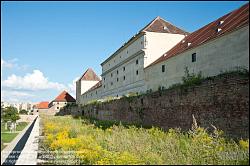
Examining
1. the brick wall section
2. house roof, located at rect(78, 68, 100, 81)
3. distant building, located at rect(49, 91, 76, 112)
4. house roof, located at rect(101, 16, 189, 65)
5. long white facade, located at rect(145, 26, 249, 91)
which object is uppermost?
house roof, located at rect(101, 16, 189, 65)

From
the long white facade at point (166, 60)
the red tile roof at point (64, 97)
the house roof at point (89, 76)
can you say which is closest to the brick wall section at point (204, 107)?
the long white facade at point (166, 60)

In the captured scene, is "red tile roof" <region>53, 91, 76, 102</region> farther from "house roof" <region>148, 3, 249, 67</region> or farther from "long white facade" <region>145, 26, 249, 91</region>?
"house roof" <region>148, 3, 249, 67</region>

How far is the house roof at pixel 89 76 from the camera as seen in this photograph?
231 ft

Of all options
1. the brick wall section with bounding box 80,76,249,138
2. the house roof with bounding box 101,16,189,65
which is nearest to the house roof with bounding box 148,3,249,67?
the brick wall section with bounding box 80,76,249,138

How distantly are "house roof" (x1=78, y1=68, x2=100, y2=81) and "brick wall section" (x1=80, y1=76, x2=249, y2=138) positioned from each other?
47621mm

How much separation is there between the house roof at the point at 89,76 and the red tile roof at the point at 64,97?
2085 cm

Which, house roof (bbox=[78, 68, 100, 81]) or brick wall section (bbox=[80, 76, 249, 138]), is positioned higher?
house roof (bbox=[78, 68, 100, 81])

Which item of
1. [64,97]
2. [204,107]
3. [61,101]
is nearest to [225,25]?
[204,107]

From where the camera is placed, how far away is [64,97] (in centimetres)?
9056

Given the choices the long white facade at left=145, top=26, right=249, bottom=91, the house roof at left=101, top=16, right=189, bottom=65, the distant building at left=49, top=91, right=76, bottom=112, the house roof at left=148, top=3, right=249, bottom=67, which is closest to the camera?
the long white facade at left=145, top=26, right=249, bottom=91

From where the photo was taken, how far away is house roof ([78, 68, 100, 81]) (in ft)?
231

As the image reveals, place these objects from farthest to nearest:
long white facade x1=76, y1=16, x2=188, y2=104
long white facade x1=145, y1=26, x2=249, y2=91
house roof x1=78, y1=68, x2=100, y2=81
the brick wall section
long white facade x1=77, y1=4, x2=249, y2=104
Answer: house roof x1=78, y1=68, x2=100, y2=81 → long white facade x1=76, y1=16, x2=188, y2=104 → long white facade x1=77, y1=4, x2=249, y2=104 → long white facade x1=145, y1=26, x2=249, y2=91 → the brick wall section

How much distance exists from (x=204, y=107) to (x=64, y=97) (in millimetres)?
80416

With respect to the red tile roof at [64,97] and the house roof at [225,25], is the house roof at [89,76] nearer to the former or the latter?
the red tile roof at [64,97]
